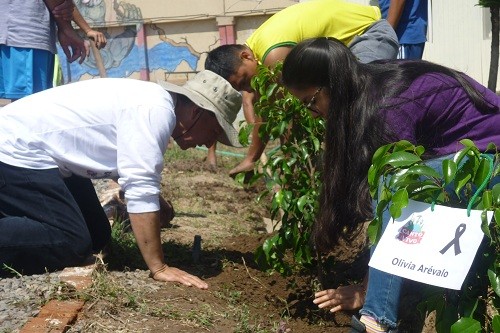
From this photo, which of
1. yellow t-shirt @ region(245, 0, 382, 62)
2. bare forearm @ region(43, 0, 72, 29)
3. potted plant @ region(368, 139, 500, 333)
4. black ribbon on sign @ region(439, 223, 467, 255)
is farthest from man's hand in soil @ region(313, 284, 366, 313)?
bare forearm @ region(43, 0, 72, 29)

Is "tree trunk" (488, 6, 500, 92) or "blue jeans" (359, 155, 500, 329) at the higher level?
"blue jeans" (359, 155, 500, 329)

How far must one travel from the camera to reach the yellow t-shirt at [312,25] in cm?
539

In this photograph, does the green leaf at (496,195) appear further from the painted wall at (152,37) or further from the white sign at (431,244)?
the painted wall at (152,37)

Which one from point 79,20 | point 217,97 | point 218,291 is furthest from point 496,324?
point 79,20

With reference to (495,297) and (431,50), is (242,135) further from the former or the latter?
(431,50)

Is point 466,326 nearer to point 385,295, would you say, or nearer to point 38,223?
point 385,295

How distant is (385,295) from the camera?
3.40 metres

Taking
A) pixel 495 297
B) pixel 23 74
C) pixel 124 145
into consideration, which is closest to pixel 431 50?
pixel 23 74

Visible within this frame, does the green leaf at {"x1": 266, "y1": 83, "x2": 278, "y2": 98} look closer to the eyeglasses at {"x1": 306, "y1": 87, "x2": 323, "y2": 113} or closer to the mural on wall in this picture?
the eyeglasses at {"x1": 306, "y1": 87, "x2": 323, "y2": 113}

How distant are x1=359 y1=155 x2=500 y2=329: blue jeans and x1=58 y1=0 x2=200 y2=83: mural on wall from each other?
16.8 m

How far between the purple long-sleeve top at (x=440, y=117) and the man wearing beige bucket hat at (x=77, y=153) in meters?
1.33

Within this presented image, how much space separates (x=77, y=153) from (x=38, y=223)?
1.29 feet

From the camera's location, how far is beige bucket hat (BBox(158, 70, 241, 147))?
4641 mm

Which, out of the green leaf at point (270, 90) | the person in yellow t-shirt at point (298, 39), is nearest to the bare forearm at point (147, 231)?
the green leaf at point (270, 90)
